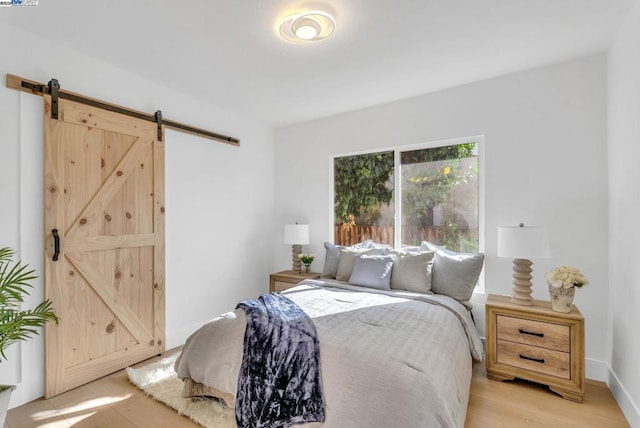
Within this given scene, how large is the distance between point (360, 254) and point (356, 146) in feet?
4.45

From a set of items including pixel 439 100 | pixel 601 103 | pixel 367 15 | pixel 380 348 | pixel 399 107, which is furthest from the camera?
pixel 399 107

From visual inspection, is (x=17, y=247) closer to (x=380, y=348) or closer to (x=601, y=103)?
(x=380, y=348)

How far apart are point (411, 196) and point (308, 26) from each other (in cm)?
209

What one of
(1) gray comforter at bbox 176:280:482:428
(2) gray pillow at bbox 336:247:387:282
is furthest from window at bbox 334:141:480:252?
(1) gray comforter at bbox 176:280:482:428

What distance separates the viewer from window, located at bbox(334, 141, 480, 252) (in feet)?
10.2

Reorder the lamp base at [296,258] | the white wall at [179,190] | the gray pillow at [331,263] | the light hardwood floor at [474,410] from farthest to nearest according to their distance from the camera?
the lamp base at [296,258] → the gray pillow at [331,263] → the white wall at [179,190] → the light hardwood floor at [474,410]

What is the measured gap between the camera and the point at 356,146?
377cm

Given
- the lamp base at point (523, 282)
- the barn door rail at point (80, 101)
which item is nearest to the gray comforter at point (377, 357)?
the lamp base at point (523, 282)

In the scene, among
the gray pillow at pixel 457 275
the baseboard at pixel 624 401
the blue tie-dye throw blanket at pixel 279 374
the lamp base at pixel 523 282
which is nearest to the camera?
the blue tie-dye throw blanket at pixel 279 374

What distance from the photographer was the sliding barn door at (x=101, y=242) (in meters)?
2.31

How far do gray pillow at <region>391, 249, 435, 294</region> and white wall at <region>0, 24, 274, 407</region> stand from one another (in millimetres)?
2016

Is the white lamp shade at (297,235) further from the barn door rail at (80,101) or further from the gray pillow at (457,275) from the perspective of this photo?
the gray pillow at (457,275)

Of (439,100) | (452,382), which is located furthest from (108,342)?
(439,100)

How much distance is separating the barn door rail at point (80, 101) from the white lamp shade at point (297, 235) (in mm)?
1438
